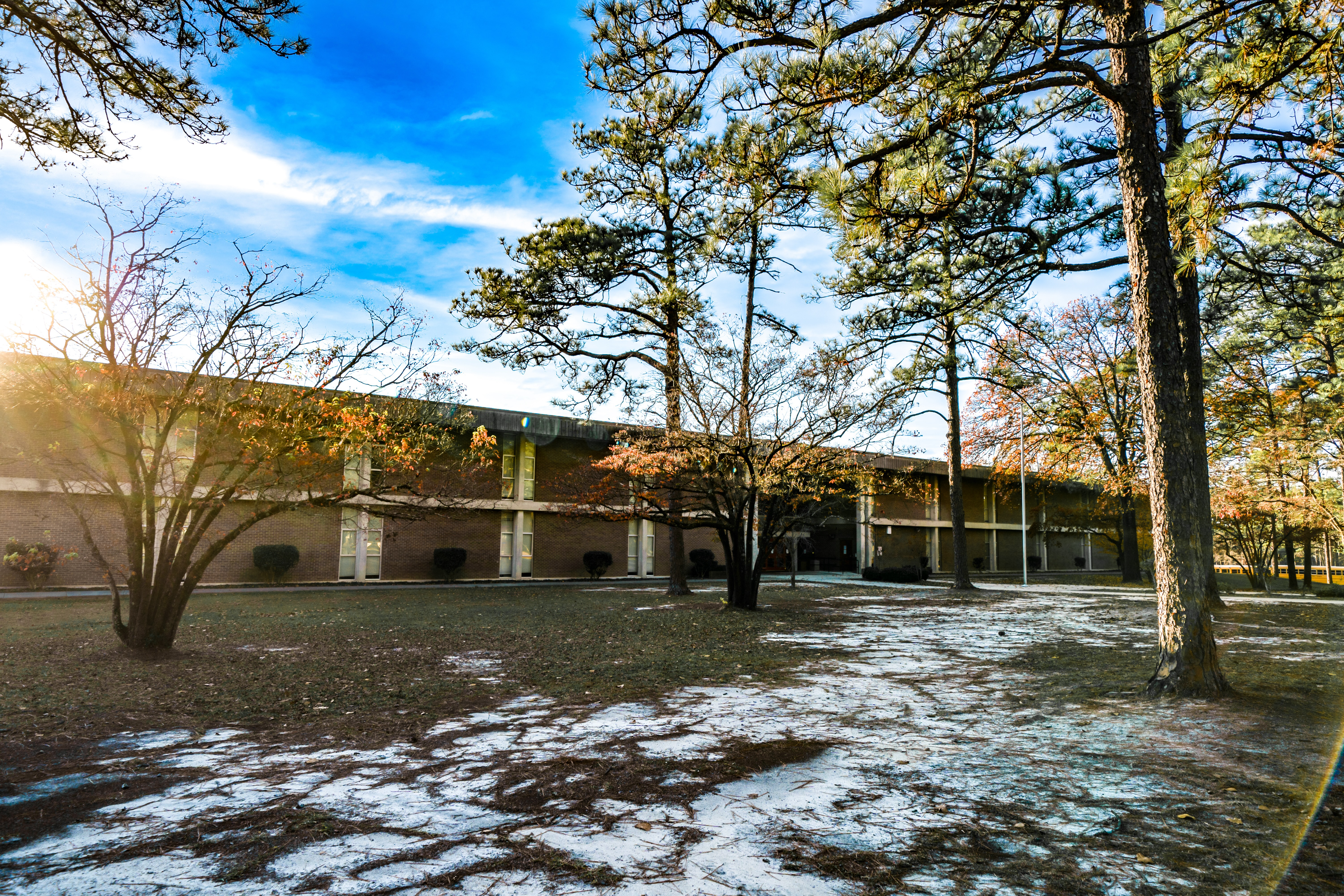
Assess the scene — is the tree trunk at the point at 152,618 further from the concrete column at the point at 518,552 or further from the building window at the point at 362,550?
the concrete column at the point at 518,552

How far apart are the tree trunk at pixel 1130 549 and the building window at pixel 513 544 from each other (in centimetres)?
2061

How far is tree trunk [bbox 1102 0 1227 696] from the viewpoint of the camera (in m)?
6.10

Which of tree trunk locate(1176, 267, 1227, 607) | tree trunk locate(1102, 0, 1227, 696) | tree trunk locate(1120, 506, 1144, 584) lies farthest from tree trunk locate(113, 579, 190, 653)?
tree trunk locate(1120, 506, 1144, 584)

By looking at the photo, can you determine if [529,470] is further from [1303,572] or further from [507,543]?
[1303,572]

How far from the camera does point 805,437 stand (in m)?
13.6

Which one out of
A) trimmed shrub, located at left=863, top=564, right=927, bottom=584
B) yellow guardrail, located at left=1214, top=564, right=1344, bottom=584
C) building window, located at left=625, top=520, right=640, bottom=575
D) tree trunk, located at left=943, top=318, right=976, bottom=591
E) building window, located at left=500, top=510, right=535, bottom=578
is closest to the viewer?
tree trunk, located at left=943, top=318, right=976, bottom=591

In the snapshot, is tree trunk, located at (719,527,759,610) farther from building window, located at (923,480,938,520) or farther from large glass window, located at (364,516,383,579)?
building window, located at (923,480,938,520)

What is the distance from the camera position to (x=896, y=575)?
27891 millimetres

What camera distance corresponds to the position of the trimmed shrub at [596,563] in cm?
2795

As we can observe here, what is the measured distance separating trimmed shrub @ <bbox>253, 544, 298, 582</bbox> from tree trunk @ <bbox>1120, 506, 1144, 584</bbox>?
26.7 meters

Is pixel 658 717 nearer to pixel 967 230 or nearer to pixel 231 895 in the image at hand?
pixel 231 895

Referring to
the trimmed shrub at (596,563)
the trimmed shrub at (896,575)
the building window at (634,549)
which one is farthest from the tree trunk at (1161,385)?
the building window at (634,549)

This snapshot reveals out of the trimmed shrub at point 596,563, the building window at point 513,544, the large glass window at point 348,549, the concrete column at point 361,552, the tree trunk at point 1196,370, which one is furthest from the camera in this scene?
the trimmed shrub at point 596,563

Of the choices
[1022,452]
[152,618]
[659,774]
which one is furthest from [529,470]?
[659,774]
